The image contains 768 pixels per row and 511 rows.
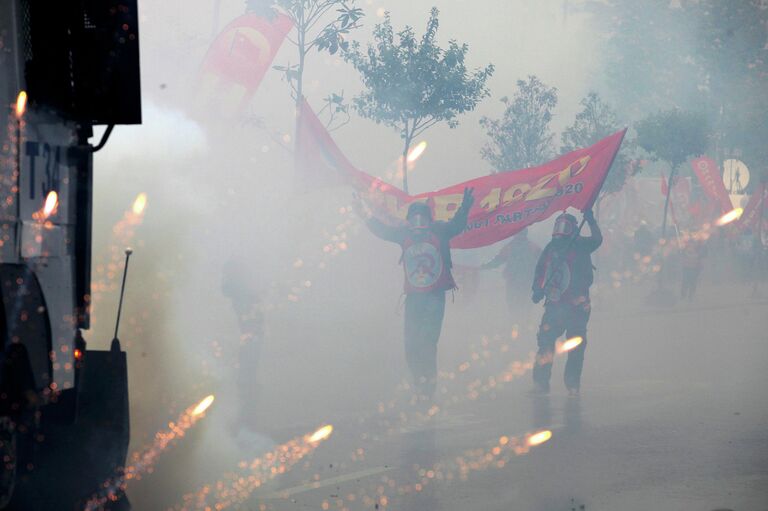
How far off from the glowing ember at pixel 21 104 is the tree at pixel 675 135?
107 feet

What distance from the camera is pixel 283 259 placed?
2789cm

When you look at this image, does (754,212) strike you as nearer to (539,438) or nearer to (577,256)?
(577,256)

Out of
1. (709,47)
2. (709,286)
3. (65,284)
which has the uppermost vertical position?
(709,47)

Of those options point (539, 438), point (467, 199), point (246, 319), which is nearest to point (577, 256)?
point (467, 199)

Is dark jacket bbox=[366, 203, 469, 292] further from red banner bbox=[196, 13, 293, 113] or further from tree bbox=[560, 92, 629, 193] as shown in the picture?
tree bbox=[560, 92, 629, 193]

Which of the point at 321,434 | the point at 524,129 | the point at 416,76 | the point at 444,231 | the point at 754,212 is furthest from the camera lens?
the point at 754,212

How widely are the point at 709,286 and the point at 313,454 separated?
27.6 metres

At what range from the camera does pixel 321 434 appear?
10.4m

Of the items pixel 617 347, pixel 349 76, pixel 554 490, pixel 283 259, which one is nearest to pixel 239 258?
pixel 554 490

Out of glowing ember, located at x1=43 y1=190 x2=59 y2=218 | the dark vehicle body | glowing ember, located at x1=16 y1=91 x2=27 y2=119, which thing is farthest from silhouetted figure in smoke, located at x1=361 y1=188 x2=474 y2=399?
glowing ember, located at x1=16 y1=91 x2=27 y2=119

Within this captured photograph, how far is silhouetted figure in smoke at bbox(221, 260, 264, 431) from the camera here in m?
12.5

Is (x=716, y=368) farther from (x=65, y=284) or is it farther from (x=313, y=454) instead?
(x=65, y=284)

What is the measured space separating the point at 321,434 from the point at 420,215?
316cm

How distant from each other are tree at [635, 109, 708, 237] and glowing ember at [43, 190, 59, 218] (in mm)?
31984
